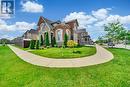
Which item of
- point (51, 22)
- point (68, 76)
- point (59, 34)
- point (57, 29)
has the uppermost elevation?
point (51, 22)

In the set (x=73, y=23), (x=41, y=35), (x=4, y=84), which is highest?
(x=73, y=23)

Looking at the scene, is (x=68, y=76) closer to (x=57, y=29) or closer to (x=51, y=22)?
(x=57, y=29)


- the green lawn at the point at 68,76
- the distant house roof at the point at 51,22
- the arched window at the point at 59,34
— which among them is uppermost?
the distant house roof at the point at 51,22

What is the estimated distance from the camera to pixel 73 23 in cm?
2347

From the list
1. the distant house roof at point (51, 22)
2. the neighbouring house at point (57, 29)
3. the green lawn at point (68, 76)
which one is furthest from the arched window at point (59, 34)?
the green lawn at point (68, 76)

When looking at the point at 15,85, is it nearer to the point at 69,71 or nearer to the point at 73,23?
the point at 69,71

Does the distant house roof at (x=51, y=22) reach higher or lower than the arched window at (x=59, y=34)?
higher

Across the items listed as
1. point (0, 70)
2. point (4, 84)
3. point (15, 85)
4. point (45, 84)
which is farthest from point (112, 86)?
point (0, 70)

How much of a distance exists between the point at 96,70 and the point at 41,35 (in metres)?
14.9

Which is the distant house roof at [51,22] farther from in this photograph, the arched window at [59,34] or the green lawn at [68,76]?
the green lawn at [68,76]

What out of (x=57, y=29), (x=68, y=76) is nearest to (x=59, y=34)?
(x=57, y=29)

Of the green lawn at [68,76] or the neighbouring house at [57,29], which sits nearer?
the green lawn at [68,76]

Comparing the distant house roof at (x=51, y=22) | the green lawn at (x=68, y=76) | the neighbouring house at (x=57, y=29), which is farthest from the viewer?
the distant house roof at (x=51, y=22)

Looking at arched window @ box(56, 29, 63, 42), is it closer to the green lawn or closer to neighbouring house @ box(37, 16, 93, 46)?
neighbouring house @ box(37, 16, 93, 46)
